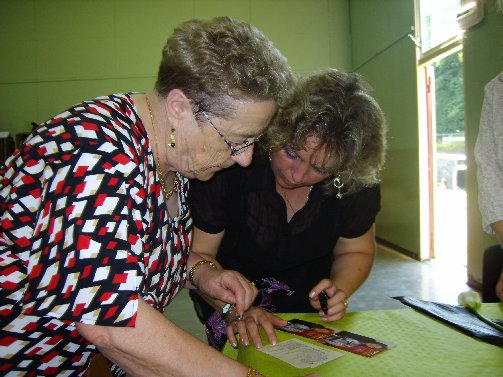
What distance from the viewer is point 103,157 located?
774 millimetres

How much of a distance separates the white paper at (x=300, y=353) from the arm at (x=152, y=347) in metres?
0.27

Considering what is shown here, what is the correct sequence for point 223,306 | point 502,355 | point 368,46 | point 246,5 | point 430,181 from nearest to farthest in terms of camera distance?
point 502,355 → point 223,306 → point 430,181 → point 368,46 → point 246,5

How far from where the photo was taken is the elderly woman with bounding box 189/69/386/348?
4.84 feet

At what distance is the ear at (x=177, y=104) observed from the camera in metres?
0.99

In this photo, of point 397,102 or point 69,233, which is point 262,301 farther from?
point 397,102

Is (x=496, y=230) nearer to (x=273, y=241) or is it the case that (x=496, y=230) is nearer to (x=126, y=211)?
(x=273, y=241)

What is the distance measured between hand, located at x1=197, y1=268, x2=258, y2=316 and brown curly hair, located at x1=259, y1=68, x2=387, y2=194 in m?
0.46

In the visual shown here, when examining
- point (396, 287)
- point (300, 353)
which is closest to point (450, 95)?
point (396, 287)

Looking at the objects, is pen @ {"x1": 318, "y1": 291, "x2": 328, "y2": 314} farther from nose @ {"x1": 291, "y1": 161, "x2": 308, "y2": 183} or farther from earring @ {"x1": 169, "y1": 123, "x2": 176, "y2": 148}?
earring @ {"x1": 169, "y1": 123, "x2": 176, "y2": 148}

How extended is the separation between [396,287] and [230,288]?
308 centimetres

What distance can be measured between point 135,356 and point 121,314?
0.10 meters

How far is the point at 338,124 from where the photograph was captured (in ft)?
4.84

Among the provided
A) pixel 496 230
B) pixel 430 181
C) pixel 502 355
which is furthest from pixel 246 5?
pixel 502 355

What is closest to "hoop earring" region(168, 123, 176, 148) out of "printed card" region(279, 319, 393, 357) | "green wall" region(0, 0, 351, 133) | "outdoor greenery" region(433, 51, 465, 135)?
"printed card" region(279, 319, 393, 357)
